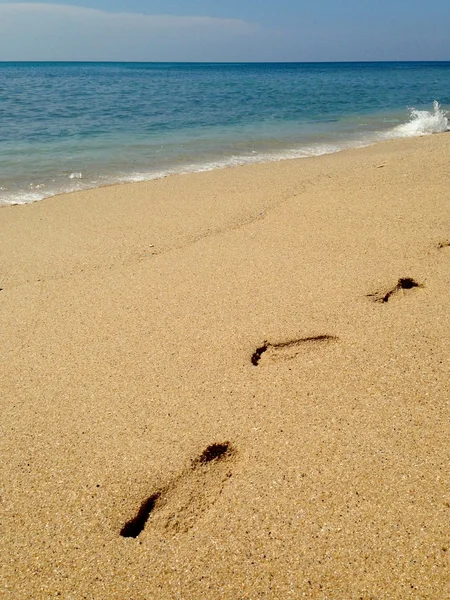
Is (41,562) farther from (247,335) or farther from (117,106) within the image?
(117,106)

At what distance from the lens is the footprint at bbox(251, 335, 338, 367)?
7.12ft

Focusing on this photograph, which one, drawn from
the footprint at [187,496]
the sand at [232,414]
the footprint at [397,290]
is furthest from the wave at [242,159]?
the footprint at [187,496]

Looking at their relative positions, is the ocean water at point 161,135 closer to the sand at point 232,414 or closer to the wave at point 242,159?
the wave at point 242,159

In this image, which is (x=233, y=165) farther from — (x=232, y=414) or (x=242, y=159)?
(x=232, y=414)

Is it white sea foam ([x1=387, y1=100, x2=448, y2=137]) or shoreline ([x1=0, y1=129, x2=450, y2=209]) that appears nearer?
shoreline ([x1=0, y1=129, x2=450, y2=209])

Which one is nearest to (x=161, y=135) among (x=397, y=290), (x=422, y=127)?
(x=422, y=127)

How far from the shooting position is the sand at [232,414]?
53.9 inches

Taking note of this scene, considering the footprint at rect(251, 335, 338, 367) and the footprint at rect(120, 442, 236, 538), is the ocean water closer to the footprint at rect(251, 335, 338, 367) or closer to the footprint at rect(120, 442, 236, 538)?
the footprint at rect(251, 335, 338, 367)

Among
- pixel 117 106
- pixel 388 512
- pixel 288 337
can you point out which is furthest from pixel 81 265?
pixel 117 106

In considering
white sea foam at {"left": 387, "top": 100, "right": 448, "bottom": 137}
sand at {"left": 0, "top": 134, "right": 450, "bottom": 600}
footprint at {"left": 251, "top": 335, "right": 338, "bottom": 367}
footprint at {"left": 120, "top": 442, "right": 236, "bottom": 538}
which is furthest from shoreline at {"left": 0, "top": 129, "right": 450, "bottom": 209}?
footprint at {"left": 120, "top": 442, "right": 236, "bottom": 538}

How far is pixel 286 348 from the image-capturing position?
222 centimetres

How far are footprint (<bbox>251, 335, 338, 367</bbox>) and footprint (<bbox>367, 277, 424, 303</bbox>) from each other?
1.59 feet

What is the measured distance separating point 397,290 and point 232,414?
4.37ft

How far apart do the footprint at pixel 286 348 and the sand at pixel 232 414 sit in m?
0.01
